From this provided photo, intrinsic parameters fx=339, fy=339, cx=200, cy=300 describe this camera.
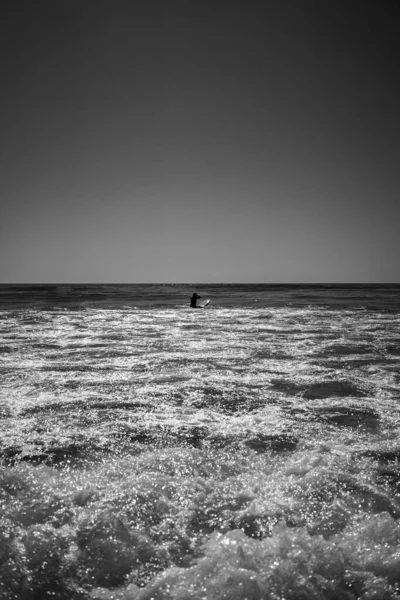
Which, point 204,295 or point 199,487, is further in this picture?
point 204,295

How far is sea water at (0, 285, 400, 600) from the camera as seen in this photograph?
242 cm

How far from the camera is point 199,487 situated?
352 centimetres

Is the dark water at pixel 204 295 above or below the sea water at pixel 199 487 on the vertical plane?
above

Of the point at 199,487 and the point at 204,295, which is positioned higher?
the point at 204,295

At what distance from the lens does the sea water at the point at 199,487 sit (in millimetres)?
2416

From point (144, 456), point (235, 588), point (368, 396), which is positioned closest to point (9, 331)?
point (144, 456)

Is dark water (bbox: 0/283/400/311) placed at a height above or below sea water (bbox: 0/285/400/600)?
above

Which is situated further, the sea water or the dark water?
the dark water

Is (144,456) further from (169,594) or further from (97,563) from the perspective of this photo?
(169,594)

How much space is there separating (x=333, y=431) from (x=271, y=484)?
1858 millimetres

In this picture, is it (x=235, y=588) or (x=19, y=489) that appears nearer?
(x=235, y=588)

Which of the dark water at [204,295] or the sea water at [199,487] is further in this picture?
the dark water at [204,295]

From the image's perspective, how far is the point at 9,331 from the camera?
53.8 feet

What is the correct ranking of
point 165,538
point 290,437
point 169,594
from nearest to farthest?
point 169,594
point 165,538
point 290,437
